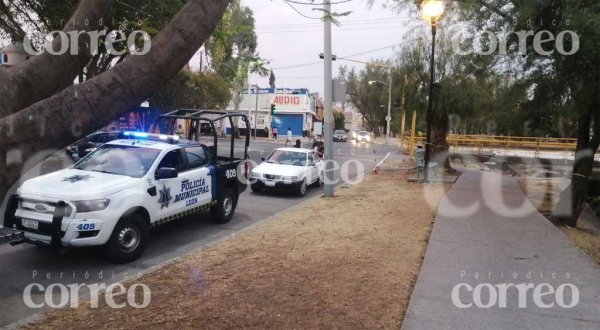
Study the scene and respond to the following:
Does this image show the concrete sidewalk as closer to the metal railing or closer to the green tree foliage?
the metal railing

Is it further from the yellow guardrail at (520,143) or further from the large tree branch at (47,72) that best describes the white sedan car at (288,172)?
the yellow guardrail at (520,143)

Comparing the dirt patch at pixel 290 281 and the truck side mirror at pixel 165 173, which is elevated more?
the truck side mirror at pixel 165 173

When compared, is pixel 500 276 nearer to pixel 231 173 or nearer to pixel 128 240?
pixel 128 240

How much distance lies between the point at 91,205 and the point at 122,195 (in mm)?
493

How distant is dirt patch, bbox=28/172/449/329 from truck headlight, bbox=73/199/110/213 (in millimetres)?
1252

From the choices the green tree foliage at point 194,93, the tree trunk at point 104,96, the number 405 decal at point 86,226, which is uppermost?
the green tree foliage at point 194,93

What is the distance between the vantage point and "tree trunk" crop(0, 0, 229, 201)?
2199mm

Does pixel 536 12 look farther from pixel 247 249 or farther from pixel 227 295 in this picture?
pixel 227 295

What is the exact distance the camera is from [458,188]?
14.4 meters

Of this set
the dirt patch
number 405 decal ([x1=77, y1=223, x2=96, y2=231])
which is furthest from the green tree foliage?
number 405 decal ([x1=77, y1=223, x2=96, y2=231])

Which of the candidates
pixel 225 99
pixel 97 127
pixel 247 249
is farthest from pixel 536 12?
pixel 225 99

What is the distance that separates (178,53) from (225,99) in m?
41.2

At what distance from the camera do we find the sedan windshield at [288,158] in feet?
49.7

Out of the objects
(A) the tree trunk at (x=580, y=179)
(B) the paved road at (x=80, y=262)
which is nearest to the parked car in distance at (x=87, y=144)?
(B) the paved road at (x=80, y=262)
